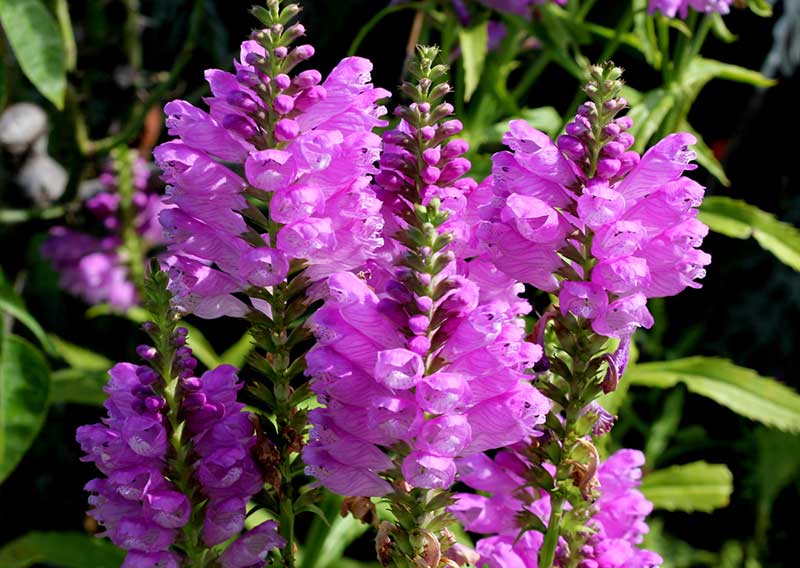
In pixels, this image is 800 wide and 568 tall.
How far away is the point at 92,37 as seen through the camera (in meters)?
2.48

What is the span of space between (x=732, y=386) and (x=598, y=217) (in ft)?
3.34

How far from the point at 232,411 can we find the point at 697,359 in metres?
1.04

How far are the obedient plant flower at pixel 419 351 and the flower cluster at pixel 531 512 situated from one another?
12cm

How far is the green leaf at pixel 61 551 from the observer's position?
1751 mm

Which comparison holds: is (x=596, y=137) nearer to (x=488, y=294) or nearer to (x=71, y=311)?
(x=488, y=294)

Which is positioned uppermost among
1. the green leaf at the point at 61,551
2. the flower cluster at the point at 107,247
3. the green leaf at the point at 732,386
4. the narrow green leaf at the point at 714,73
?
the narrow green leaf at the point at 714,73

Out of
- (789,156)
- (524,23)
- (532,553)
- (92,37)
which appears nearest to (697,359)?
(524,23)

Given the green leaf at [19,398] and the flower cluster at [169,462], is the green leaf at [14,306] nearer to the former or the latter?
the green leaf at [19,398]

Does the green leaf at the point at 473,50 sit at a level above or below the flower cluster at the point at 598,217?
below

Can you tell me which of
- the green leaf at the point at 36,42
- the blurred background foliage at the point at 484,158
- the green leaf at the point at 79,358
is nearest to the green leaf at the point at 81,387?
the blurred background foliage at the point at 484,158

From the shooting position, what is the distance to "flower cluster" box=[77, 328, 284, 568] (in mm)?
846

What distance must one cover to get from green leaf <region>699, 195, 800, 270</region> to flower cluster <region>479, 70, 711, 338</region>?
82 centimetres

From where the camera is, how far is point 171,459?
878 millimetres

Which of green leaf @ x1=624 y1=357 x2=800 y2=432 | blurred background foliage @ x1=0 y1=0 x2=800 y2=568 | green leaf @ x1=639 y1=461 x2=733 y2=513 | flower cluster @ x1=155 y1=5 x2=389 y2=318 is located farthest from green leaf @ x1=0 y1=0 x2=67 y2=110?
green leaf @ x1=639 y1=461 x2=733 y2=513
